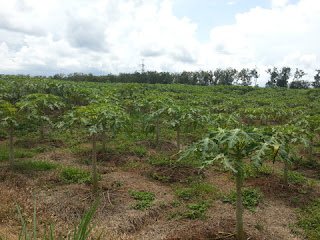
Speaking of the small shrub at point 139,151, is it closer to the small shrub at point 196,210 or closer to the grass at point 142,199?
the grass at point 142,199

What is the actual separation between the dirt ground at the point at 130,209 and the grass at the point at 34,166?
29 cm

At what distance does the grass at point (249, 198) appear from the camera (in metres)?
5.07

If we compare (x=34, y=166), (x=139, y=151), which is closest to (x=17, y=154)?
(x=34, y=166)

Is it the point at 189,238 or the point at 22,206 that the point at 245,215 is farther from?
the point at 22,206

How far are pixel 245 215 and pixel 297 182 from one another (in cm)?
278

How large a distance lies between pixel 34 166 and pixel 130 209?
3.72 meters

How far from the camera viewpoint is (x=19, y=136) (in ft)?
33.3

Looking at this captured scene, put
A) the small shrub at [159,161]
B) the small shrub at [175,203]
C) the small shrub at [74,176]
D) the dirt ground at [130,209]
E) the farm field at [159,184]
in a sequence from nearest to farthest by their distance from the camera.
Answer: the farm field at [159,184] → the dirt ground at [130,209] → the small shrub at [175,203] → the small shrub at [74,176] → the small shrub at [159,161]

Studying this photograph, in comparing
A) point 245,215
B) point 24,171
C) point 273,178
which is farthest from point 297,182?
point 24,171

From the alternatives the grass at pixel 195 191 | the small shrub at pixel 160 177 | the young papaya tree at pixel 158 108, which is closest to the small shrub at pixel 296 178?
the grass at pixel 195 191

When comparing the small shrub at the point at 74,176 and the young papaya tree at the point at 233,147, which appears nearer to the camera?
the young papaya tree at the point at 233,147

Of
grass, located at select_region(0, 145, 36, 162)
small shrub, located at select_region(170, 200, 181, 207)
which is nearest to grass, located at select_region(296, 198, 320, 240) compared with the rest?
small shrub, located at select_region(170, 200, 181, 207)

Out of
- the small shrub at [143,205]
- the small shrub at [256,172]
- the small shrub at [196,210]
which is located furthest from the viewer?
the small shrub at [256,172]

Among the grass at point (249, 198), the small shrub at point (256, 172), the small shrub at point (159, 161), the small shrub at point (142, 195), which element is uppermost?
the small shrub at point (159, 161)
